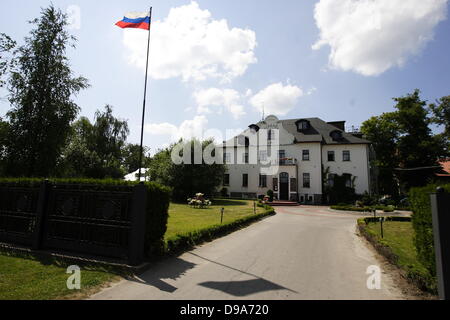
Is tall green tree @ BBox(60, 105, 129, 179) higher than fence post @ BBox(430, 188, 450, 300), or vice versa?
tall green tree @ BBox(60, 105, 129, 179)

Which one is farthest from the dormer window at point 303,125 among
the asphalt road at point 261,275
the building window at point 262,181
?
the asphalt road at point 261,275

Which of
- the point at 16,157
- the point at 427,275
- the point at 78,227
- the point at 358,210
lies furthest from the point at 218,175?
the point at 427,275

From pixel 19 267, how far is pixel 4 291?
162cm

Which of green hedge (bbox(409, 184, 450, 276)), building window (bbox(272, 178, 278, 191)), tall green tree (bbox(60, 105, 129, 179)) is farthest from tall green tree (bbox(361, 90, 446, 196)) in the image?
tall green tree (bbox(60, 105, 129, 179))

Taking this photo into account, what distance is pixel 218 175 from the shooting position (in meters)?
32.4

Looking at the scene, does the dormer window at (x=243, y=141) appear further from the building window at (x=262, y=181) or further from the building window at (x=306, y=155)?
the building window at (x=306, y=155)

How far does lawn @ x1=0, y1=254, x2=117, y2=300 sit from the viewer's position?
458 cm

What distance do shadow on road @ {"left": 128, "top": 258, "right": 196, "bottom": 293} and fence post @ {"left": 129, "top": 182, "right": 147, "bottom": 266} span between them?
1.81 ft

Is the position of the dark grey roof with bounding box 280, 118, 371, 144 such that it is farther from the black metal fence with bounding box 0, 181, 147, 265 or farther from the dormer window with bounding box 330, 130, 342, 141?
the black metal fence with bounding box 0, 181, 147, 265

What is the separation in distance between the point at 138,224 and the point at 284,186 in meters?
32.1

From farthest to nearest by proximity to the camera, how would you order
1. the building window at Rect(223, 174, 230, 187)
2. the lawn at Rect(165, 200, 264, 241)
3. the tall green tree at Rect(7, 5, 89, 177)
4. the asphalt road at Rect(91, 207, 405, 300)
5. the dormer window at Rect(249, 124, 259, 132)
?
1. the dormer window at Rect(249, 124, 259, 132)
2. the building window at Rect(223, 174, 230, 187)
3. the tall green tree at Rect(7, 5, 89, 177)
4. the lawn at Rect(165, 200, 264, 241)
5. the asphalt road at Rect(91, 207, 405, 300)

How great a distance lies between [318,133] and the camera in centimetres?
3806

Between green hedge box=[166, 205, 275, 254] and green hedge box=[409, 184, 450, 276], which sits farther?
green hedge box=[166, 205, 275, 254]
